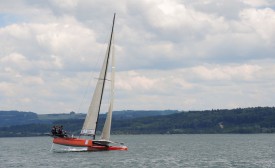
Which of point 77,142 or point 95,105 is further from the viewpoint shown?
point 95,105

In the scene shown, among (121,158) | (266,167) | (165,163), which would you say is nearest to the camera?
(266,167)

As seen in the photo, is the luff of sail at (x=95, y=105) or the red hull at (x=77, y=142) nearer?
the red hull at (x=77, y=142)

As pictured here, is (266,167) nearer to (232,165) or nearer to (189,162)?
(232,165)

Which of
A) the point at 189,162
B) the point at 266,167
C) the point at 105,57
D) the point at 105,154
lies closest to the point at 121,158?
the point at 105,154

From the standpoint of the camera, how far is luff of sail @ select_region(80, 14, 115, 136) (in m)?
80.6

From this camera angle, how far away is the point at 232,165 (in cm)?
6538

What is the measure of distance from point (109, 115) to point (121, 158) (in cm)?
806

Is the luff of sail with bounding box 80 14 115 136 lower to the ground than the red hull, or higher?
higher

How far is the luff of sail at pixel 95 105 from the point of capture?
8062 centimetres

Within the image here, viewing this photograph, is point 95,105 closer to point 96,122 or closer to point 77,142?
point 96,122

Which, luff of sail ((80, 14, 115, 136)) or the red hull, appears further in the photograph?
luff of sail ((80, 14, 115, 136))

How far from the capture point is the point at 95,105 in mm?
81250

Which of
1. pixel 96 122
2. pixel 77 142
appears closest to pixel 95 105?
pixel 96 122

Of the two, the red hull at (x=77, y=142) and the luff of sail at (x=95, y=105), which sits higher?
the luff of sail at (x=95, y=105)
